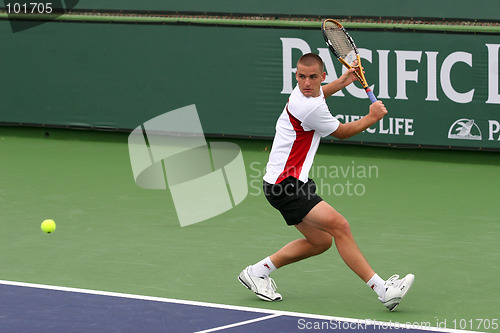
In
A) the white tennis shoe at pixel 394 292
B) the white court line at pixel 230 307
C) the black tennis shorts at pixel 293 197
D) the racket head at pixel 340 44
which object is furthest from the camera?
the racket head at pixel 340 44

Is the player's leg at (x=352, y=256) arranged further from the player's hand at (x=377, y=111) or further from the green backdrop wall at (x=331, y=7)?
the green backdrop wall at (x=331, y=7)

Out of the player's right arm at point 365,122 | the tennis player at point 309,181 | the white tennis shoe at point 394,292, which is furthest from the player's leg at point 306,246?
the player's right arm at point 365,122

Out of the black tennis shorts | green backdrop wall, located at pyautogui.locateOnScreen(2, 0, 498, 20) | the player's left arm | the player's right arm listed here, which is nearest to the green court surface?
the black tennis shorts

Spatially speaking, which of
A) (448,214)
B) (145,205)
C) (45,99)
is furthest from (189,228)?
(45,99)

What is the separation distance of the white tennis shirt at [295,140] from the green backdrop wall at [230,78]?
5.17 meters

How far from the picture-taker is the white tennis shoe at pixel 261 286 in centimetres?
759

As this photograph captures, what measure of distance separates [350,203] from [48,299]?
401 centimetres

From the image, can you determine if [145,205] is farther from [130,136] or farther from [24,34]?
[24,34]

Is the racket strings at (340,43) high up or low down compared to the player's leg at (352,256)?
up

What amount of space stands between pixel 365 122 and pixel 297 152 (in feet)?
1.90

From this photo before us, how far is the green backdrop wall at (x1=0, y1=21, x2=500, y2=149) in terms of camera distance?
12.1 m

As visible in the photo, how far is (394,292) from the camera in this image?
7164mm

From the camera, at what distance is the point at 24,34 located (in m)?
14.4

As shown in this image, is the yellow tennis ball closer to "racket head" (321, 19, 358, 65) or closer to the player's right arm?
"racket head" (321, 19, 358, 65)
